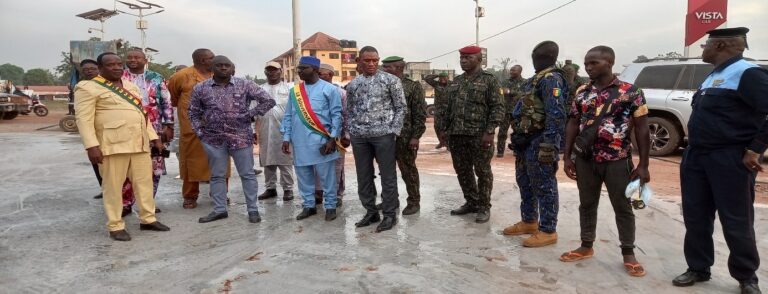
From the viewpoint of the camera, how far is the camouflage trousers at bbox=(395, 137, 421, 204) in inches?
193

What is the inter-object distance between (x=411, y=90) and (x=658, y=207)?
8.94 ft

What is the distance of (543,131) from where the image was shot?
3770mm

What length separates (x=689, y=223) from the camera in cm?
319

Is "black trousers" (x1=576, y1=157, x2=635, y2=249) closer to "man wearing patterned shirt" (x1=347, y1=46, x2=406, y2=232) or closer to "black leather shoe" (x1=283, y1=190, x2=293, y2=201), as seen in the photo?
"man wearing patterned shirt" (x1=347, y1=46, x2=406, y2=232)

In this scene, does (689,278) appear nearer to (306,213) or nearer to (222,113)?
(306,213)

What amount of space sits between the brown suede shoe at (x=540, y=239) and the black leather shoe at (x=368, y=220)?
4.49 ft

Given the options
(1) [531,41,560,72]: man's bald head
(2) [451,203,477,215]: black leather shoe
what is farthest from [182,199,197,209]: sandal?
(1) [531,41,560,72]: man's bald head

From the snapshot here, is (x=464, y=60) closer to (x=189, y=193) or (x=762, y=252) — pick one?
(x=762, y=252)

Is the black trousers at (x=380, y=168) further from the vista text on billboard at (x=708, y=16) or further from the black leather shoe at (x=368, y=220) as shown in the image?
the vista text on billboard at (x=708, y=16)

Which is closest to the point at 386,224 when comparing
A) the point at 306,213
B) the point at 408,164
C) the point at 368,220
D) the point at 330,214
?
the point at 368,220

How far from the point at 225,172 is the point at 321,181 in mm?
913

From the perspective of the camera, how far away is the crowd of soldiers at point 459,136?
116 inches

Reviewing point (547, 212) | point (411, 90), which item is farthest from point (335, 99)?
point (547, 212)

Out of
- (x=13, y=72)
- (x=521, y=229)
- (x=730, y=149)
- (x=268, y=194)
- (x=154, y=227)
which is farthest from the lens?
(x=13, y=72)
